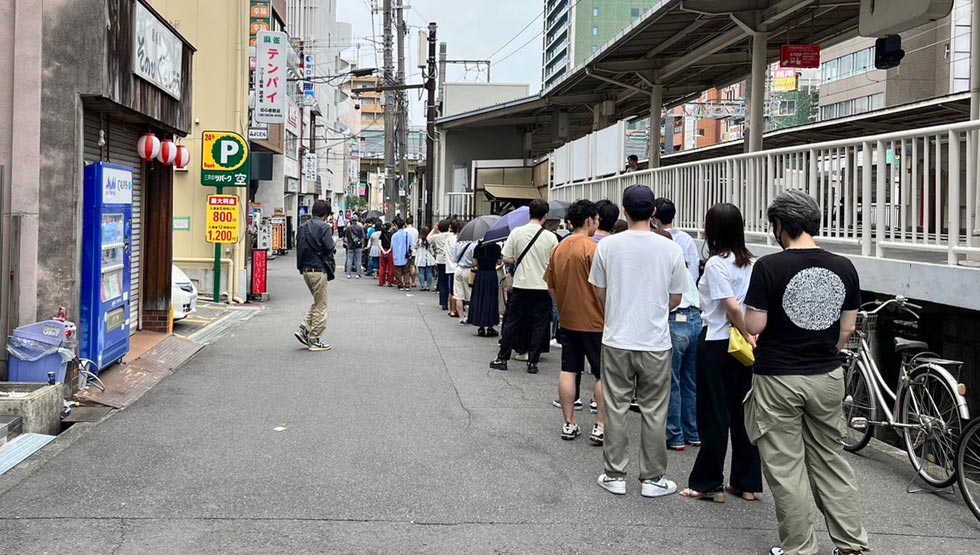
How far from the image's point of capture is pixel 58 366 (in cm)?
778

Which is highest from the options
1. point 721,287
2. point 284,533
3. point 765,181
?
point 765,181

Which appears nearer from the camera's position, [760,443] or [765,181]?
[760,443]

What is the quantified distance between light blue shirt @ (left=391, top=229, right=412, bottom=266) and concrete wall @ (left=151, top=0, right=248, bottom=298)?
494 centimetres

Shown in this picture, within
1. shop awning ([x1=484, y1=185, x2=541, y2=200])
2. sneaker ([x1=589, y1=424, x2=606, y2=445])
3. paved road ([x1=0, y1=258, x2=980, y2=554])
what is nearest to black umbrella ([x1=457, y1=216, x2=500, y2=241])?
paved road ([x1=0, y1=258, x2=980, y2=554])

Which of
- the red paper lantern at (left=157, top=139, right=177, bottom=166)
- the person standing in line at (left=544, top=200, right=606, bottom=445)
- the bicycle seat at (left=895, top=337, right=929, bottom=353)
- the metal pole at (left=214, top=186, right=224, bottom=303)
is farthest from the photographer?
the metal pole at (left=214, top=186, right=224, bottom=303)

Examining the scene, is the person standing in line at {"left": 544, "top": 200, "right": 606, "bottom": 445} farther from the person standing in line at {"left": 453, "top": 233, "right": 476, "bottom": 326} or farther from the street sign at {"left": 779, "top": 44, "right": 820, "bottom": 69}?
the person standing in line at {"left": 453, "top": 233, "right": 476, "bottom": 326}

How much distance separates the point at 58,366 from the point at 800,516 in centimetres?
614

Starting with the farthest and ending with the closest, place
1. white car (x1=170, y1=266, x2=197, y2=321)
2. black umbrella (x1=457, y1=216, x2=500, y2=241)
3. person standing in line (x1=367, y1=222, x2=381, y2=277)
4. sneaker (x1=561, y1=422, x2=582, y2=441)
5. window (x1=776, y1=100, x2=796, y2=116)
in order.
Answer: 1. window (x1=776, y1=100, x2=796, y2=116)
2. person standing in line (x1=367, y1=222, x2=381, y2=277)
3. black umbrella (x1=457, y1=216, x2=500, y2=241)
4. white car (x1=170, y1=266, x2=197, y2=321)
5. sneaker (x1=561, y1=422, x2=582, y2=441)

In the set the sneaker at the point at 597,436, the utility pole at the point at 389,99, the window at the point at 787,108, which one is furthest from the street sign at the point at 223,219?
the window at the point at 787,108

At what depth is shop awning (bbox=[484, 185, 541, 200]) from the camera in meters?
23.8

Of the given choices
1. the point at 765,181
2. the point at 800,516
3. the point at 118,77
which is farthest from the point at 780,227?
the point at 118,77

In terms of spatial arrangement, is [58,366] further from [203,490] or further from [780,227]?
[780,227]

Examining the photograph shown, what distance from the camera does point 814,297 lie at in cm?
453

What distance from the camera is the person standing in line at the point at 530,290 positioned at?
1002cm
